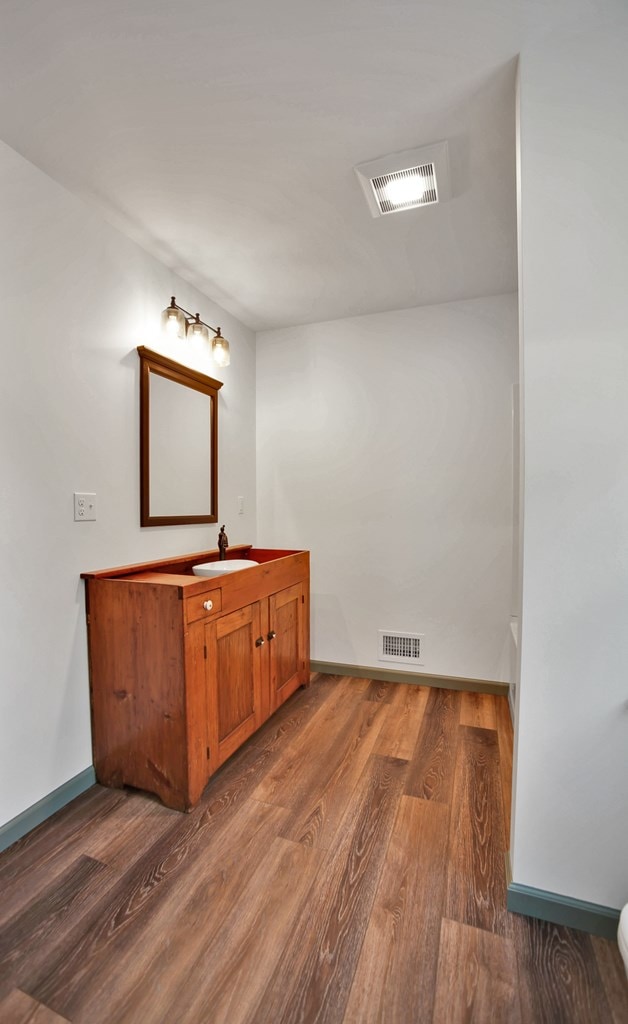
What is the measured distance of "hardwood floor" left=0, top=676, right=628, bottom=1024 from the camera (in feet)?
3.55

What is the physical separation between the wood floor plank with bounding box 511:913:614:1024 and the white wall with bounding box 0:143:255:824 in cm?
169

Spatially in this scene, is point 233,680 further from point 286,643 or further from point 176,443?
point 176,443

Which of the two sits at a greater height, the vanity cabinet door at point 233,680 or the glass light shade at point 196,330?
the glass light shade at point 196,330

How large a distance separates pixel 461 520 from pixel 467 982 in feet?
7.06

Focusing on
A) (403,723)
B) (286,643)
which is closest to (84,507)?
(286,643)

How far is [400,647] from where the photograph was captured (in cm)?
302

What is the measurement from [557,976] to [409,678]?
1851 millimetres

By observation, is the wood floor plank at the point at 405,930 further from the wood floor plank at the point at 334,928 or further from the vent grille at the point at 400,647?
the vent grille at the point at 400,647

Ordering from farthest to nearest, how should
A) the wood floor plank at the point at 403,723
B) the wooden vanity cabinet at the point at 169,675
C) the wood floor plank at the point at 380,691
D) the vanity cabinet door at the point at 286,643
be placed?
the wood floor plank at the point at 380,691 → the vanity cabinet door at the point at 286,643 → the wood floor plank at the point at 403,723 → the wooden vanity cabinet at the point at 169,675

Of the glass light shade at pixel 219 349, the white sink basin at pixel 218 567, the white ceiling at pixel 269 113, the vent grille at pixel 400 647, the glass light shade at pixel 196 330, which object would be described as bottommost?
the vent grille at pixel 400 647

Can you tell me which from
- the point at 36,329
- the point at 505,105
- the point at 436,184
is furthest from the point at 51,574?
the point at 505,105

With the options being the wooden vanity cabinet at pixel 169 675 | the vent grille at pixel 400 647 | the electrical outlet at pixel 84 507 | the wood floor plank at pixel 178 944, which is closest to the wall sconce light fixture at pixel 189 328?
the electrical outlet at pixel 84 507

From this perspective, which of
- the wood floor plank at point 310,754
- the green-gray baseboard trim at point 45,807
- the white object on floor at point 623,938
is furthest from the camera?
the wood floor plank at point 310,754

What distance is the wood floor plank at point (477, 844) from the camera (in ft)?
4.35
